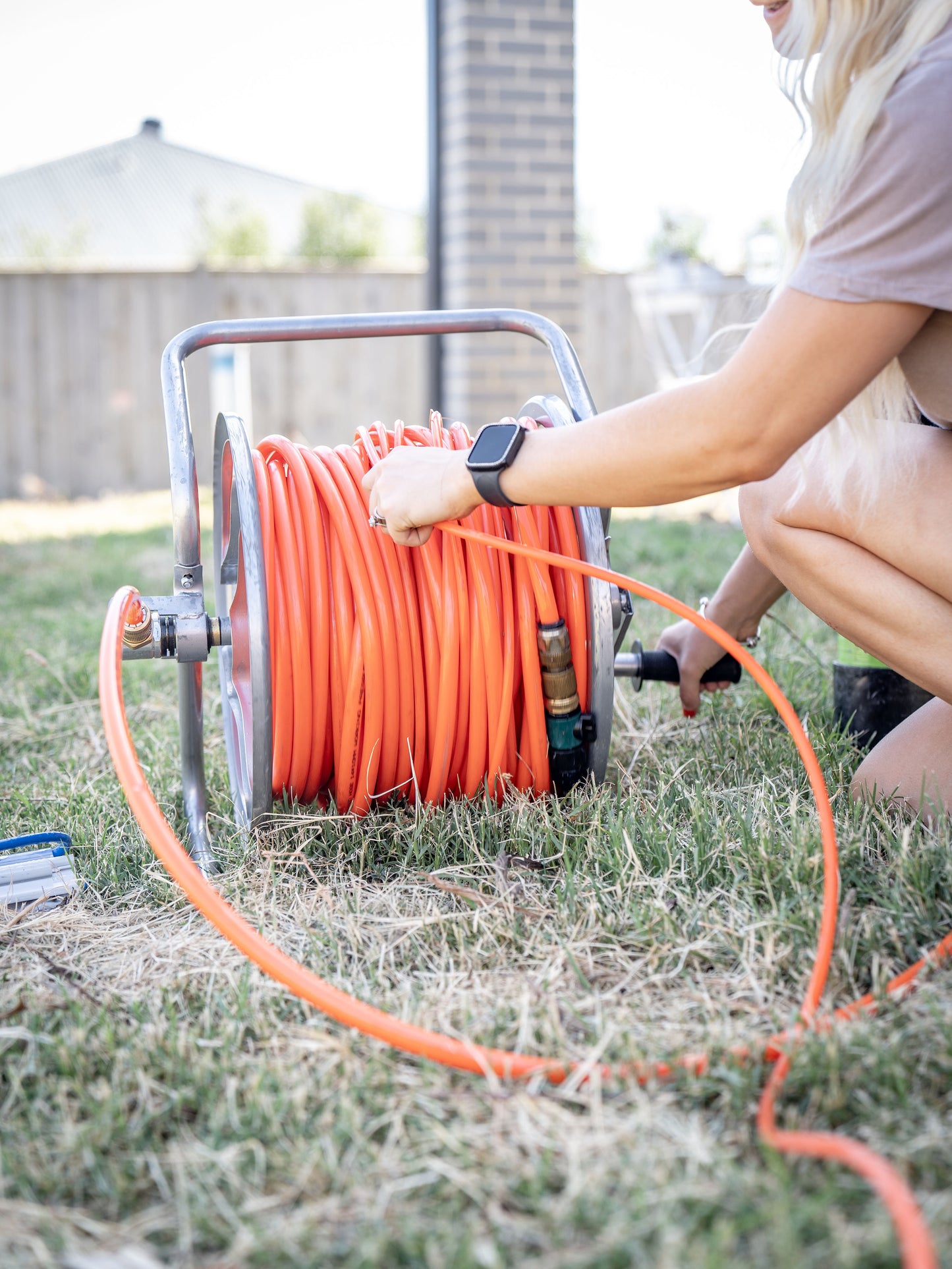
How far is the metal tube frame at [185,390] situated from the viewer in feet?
5.71

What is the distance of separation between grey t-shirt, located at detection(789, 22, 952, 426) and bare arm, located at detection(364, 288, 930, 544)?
27mm

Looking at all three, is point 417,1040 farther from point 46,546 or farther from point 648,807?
point 46,546

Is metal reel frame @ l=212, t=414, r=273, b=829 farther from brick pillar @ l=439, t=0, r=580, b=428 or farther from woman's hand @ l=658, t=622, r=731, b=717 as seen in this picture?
brick pillar @ l=439, t=0, r=580, b=428

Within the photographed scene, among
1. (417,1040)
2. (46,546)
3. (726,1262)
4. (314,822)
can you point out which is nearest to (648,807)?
(314,822)

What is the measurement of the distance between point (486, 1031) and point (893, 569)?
→ 35.7 inches

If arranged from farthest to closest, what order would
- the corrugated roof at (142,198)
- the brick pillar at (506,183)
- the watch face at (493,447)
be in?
the corrugated roof at (142,198) < the brick pillar at (506,183) < the watch face at (493,447)

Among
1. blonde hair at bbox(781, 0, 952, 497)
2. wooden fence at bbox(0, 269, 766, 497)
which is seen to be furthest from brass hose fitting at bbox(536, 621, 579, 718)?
wooden fence at bbox(0, 269, 766, 497)

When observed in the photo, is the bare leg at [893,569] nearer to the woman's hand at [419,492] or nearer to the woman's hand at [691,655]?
the woman's hand at [691,655]

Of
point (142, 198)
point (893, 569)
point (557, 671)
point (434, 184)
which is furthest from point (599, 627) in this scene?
point (142, 198)

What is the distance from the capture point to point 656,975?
1317mm

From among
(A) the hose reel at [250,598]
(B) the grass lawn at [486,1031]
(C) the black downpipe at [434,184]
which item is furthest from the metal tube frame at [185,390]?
(C) the black downpipe at [434,184]

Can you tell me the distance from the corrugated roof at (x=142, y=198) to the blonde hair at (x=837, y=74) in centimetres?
2441

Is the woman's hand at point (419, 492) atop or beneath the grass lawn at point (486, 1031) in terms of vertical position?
atop

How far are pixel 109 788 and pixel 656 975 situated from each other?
118 centimetres
